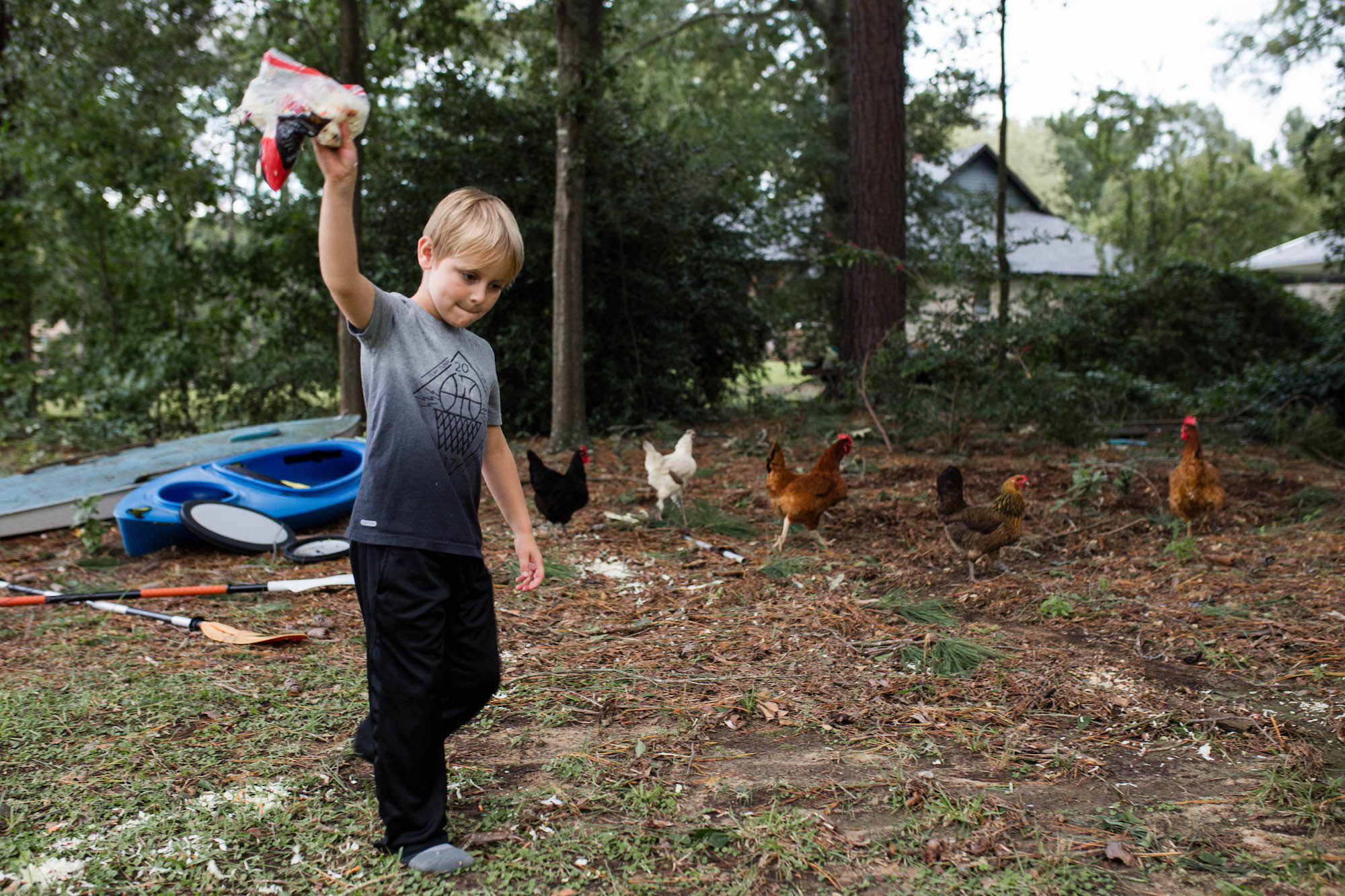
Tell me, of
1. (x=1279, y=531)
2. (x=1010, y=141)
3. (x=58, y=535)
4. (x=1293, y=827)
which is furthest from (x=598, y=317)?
(x=1010, y=141)

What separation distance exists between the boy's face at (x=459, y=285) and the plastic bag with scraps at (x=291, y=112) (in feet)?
1.21

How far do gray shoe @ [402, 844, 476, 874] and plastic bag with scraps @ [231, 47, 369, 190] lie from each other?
4.89ft

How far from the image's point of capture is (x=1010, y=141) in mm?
59500

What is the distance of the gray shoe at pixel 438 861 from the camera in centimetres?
206

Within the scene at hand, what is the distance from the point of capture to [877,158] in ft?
34.8

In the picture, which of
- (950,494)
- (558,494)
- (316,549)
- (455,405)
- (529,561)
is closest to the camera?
(455,405)

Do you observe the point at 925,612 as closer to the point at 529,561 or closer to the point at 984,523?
the point at 984,523

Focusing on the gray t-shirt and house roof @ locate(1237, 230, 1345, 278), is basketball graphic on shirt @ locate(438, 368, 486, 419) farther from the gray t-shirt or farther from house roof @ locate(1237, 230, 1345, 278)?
house roof @ locate(1237, 230, 1345, 278)

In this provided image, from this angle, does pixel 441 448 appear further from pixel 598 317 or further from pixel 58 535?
pixel 598 317

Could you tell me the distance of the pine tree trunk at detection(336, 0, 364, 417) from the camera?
8625 mm

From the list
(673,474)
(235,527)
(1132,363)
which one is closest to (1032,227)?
(1132,363)

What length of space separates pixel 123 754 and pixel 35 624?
179 cm

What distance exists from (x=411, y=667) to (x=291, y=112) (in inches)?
46.5

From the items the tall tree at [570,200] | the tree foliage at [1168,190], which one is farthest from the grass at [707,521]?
the tree foliage at [1168,190]
